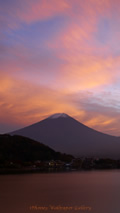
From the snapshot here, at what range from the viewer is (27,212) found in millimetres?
4723

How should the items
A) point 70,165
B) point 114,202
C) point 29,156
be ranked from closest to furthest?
point 114,202
point 29,156
point 70,165

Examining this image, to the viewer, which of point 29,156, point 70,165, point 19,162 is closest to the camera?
point 19,162

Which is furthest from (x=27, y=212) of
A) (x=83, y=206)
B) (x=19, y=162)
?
(x=19, y=162)

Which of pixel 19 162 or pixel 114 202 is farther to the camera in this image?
pixel 19 162

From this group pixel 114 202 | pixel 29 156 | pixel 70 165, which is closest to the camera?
pixel 114 202

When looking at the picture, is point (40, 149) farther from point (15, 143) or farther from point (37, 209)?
point (37, 209)

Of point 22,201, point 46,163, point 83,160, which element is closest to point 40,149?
point 46,163

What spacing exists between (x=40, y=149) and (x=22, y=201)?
60.9 ft

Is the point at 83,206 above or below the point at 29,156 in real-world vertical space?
below

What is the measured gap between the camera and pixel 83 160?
28.8 meters

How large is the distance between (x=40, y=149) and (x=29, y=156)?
157 cm

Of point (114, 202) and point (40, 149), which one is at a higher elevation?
point (40, 149)

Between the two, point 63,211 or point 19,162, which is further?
point 19,162

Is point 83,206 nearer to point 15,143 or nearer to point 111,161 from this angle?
point 15,143
